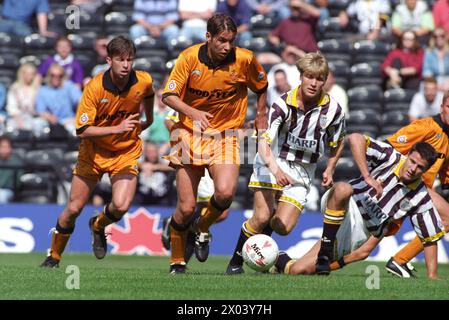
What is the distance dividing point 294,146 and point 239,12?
867cm

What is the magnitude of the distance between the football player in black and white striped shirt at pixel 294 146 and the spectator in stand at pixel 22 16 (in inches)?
395

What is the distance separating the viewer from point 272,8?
65.4ft

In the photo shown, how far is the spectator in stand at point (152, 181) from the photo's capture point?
16.4m

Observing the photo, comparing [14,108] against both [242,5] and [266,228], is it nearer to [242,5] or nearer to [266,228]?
[242,5]

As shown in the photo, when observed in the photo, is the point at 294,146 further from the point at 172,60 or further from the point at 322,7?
the point at 322,7

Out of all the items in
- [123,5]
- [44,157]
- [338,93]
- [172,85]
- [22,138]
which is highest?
[172,85]

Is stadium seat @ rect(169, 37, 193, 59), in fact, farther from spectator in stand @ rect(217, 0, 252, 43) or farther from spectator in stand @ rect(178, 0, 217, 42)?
spectator in stand @ rect(217, 0, 252, 43)

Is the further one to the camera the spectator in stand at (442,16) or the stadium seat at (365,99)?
the spectator in stand at (442,16)

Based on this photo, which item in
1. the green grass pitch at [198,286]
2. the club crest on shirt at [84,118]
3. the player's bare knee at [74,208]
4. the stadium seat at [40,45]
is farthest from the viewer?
the stadium seat at [40,45]

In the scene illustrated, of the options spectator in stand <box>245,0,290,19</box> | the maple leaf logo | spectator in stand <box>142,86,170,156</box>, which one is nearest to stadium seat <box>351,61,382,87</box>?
spectator in stand <box>245,0,290,19</box>

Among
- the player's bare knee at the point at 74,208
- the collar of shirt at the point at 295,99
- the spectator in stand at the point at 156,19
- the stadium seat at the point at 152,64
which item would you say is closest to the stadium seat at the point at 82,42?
the spectator in stand at the point at 156,19

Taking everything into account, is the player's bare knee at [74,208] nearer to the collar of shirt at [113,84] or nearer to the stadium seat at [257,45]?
the collar of shirt at [113,84]

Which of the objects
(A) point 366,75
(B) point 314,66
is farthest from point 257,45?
(B) point 314,66

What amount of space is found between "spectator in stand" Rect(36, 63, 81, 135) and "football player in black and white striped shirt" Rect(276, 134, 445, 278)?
7.60 metres
